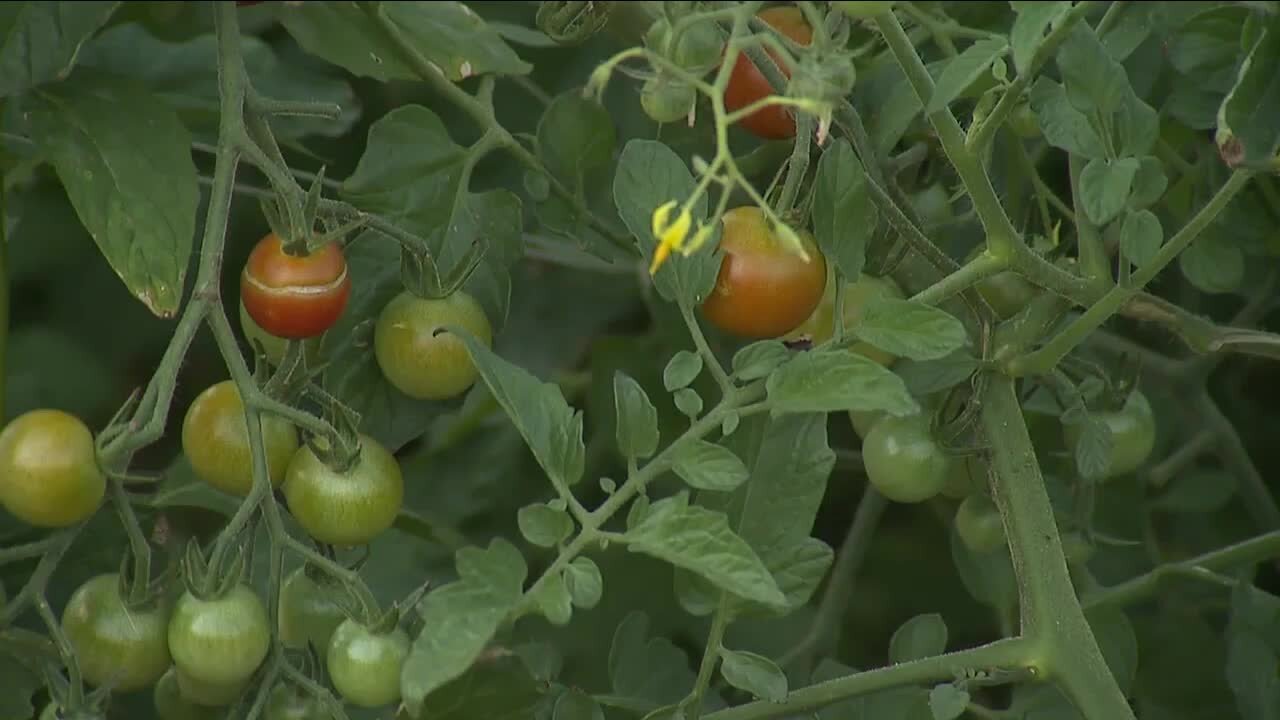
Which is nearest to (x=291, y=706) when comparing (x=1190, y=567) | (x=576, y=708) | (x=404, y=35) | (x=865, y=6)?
(x=576, y=708)

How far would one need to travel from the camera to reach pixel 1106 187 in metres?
0.87

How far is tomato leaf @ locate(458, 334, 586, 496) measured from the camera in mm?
872

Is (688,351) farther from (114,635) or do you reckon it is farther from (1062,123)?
(114,635)

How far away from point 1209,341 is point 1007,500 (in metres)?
0.18

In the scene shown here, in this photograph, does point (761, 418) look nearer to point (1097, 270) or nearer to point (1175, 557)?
point (1097, 270)

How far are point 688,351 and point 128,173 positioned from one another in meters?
0.33

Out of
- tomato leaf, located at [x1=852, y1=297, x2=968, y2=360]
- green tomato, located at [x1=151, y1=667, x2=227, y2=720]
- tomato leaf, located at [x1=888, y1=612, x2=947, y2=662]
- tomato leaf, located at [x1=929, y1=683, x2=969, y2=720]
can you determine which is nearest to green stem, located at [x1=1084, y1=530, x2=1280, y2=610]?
tomato leaf, located at [x1=888, y1=612, x2=947, y2=662]

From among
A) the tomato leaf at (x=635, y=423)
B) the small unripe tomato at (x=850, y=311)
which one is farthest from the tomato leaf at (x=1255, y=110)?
the tomato leaf at (x=635, y=423)

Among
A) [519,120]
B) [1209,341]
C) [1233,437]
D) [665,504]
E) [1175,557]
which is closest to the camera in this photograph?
[665,504]

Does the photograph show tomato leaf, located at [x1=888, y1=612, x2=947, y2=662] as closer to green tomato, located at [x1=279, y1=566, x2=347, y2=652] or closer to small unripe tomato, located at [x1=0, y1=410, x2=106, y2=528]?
green tomato, located at [x1=279, y1=566, x2=347, y2=652]

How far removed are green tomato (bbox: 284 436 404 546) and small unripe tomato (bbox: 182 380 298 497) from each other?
0.01m

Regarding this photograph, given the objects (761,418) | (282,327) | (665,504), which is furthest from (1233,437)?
(282,327)

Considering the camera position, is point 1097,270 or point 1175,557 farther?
point 1175,557

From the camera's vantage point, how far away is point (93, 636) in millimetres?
950
